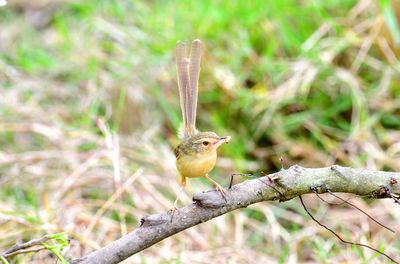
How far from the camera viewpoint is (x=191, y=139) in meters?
2.11

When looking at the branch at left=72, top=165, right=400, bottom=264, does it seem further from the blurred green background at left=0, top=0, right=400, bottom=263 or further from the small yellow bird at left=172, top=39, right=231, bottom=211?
the blurred green background at left=0, top=0, right=400, bottom=263

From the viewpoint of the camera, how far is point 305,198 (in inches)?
147

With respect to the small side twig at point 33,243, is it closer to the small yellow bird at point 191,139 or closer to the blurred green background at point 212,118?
the small yellow bird at point 191,139

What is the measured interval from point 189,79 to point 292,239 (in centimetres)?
132

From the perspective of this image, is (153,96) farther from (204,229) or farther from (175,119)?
(204,229)

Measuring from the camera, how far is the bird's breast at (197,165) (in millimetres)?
2012

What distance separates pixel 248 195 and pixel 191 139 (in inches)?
12.1

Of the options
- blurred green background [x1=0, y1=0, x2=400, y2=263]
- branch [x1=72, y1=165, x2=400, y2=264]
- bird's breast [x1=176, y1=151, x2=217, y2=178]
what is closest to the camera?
branch [x1=72, y1=165, x2=400, y2=264]

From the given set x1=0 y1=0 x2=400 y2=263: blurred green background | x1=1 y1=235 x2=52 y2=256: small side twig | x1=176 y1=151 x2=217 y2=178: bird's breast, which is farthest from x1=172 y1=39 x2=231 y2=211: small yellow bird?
x1=0 y1=0 x2=400 y2=263: blurred green background

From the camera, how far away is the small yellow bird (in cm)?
203

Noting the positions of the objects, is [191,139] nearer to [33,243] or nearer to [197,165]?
[197,165]

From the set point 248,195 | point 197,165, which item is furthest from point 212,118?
point 248,195

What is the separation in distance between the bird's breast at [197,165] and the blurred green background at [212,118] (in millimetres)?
1113

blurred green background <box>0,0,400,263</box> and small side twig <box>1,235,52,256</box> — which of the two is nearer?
small side twig <box>1,235,52,256</box>
